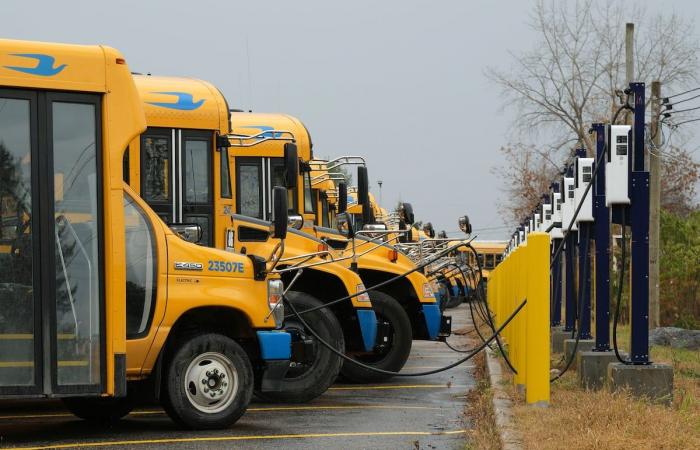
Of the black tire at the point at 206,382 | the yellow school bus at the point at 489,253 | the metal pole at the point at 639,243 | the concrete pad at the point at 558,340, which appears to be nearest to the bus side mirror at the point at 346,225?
the metal pole at the point at 639,243

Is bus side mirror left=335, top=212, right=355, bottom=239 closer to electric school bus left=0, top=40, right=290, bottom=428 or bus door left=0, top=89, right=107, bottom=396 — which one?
electric school bus left=0, top=40, right=290, bottom=428

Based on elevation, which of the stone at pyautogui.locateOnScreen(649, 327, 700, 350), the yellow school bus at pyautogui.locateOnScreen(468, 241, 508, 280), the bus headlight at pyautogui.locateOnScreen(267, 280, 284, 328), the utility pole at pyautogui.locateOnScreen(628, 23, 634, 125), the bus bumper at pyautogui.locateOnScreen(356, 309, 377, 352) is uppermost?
the utility pole at pyautogui.locateOnScreen(628, 23, 634, 125)

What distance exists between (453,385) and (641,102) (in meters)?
5.17

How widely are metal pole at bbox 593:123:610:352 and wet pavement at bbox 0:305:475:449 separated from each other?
5.39 feet

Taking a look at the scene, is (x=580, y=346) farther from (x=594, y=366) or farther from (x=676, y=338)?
(x=676, y=338)

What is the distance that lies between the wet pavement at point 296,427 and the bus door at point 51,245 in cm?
63

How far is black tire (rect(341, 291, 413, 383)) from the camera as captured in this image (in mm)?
16469

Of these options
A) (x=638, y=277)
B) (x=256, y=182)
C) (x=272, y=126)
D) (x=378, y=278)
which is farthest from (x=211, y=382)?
(x=272, y=126)

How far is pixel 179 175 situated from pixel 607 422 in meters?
6.00

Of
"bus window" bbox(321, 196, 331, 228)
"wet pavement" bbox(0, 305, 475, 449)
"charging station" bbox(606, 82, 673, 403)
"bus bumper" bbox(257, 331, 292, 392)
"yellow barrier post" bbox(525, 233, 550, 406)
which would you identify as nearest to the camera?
"wet pavement" bbox(0, 305, 475, 449)

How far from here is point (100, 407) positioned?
11797 mm

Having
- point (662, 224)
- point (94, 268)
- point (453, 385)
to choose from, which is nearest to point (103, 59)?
point (94, 268)

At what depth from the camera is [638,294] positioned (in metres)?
12.2

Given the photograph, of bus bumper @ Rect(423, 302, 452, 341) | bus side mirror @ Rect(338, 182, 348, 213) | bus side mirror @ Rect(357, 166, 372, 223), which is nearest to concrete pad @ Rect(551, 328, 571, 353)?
bus bumper @ Rect(423, 302, 452, 341)
